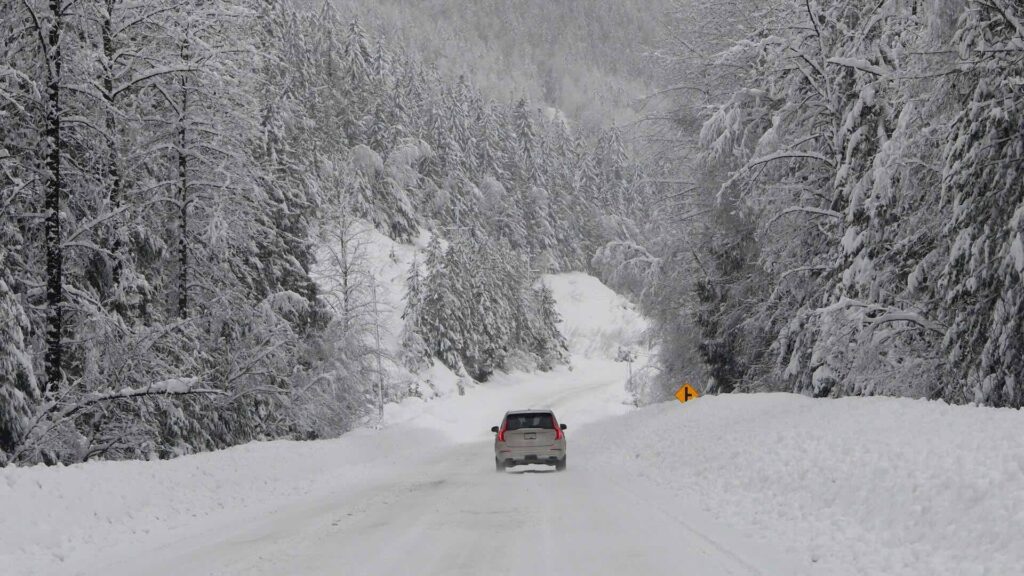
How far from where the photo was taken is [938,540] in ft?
27.1

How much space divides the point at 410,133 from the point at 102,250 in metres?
80.0

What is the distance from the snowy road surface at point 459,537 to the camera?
8531 millimetres

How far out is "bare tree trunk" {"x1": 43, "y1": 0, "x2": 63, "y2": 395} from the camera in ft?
48.7

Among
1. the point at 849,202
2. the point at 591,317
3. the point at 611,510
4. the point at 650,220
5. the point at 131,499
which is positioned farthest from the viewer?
the point at 591,317

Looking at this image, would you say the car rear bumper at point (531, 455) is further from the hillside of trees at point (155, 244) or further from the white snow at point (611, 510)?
the hillside of trees at point (155, 244)

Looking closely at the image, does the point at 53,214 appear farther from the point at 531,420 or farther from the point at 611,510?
the point at 531,420

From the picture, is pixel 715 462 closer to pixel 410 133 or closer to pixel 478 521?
pixel 478 521

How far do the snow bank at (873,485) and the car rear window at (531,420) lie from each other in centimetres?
359

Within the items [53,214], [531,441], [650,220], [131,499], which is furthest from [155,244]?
[650,220]

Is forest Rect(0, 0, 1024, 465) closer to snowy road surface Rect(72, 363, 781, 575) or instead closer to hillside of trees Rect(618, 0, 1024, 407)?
hillside of trees Rect(618, 0, 1024, 407)

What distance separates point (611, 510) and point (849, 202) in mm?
10607

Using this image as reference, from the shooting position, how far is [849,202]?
Result: 63.4 ft

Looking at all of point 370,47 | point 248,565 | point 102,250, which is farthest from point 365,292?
point 370,47

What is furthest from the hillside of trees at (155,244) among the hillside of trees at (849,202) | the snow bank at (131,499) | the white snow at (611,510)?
the hillside of trees at (849,202)
